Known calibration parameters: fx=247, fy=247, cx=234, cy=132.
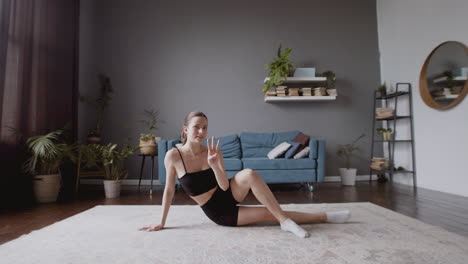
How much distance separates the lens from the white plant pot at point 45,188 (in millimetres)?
2867

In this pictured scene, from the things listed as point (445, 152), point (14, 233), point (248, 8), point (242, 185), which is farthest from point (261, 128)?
point (14, 233)

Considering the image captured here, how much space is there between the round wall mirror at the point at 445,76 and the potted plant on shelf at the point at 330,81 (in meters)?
1.20

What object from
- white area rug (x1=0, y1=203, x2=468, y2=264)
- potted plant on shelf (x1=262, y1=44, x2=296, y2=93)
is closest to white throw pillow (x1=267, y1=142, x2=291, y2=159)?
potted plant on shelf (x1=262, y1=44, x2=296, y2=93)

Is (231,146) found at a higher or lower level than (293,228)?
higher

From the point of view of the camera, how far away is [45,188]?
288cm

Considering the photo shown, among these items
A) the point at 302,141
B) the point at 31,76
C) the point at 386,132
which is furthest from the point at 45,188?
the point at 386,132

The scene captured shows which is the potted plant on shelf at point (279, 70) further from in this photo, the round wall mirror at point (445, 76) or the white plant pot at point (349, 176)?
the round wall mirror at point (445, 76)

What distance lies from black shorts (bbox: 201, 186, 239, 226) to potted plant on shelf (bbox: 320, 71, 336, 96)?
10.6 feet

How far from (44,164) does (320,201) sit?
10.7ft

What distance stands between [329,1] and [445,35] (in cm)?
208

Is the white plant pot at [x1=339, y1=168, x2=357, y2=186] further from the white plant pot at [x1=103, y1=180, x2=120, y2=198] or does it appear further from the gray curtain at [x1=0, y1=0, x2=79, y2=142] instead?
the gray curtain at [x1=0, y1=0, x2=79, y2=142]

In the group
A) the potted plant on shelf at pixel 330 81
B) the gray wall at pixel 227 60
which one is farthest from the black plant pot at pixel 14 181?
the potted plant on shelf at pixel 330 81

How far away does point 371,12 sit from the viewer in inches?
181

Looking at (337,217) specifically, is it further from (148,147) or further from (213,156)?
(148,147)
